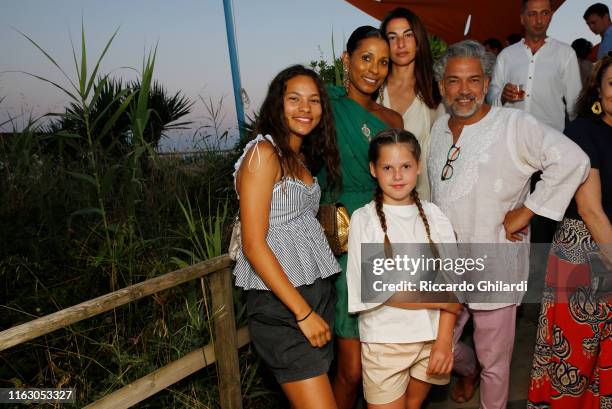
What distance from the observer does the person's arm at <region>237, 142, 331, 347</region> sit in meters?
1.71

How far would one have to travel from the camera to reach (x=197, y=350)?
229cm

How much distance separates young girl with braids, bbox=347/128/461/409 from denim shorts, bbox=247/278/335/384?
0.21m

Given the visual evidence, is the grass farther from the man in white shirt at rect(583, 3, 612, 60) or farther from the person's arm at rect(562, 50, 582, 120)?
the man in white shirt at rect(583, 3, 612, 60)

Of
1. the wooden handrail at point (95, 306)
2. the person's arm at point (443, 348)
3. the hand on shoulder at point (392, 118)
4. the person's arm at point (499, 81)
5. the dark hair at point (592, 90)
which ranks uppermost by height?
the person's arm at point (499, 81)

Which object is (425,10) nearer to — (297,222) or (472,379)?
(472,379)

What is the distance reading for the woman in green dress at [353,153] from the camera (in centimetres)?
220

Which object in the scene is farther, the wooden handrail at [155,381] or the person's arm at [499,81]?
the person's arm at [499,81]

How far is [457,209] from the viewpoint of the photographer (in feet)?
7.16

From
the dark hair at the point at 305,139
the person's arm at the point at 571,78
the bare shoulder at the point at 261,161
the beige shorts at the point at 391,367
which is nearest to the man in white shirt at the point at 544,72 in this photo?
the person's arm at the point at 571,78

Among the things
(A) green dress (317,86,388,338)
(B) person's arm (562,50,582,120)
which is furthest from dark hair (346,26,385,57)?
(B) person's arm (562,50,582,120)

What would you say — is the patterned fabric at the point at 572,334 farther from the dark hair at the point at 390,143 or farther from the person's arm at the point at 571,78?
the person's arm at the point at 571,78

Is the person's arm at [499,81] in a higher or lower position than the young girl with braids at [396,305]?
higher

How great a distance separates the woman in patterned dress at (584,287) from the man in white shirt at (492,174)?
4.6 inches

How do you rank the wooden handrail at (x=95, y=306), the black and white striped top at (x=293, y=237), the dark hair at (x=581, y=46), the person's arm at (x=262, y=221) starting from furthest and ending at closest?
the dark hair at (x=581, y=46) < the black and white striped top at (x=293, y=237) < the person's arm at (x=262, y=221) < the wooden handrail at (x=95, y=306)
